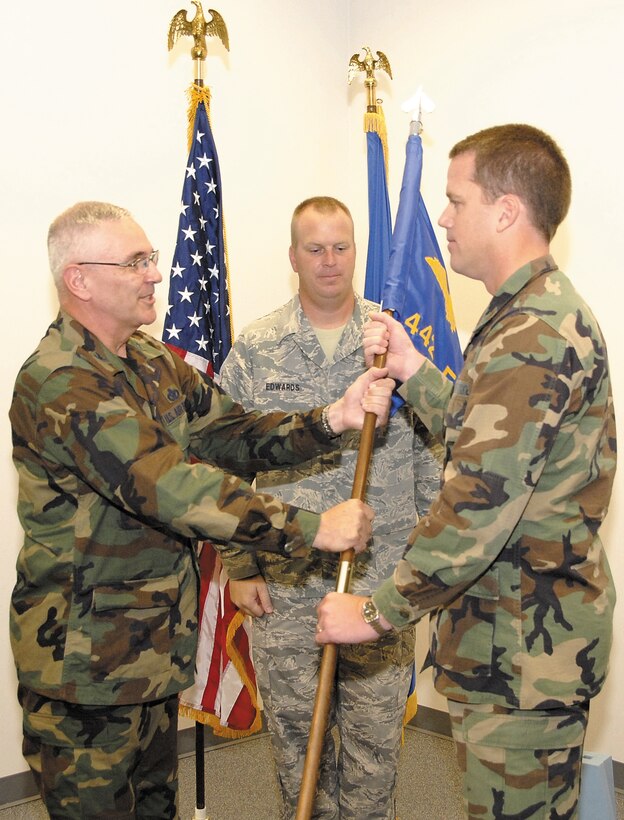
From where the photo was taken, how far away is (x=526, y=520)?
1678mm

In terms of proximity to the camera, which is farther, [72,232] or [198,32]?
[198,32]

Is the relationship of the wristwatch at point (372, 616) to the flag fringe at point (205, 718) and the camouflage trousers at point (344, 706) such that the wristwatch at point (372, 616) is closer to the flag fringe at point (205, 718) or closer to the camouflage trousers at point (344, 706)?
the camouflage trousers at point (344, 706)

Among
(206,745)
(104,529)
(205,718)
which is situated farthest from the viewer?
(206,745)

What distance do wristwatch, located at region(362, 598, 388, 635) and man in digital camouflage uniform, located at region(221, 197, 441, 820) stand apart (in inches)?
31.8

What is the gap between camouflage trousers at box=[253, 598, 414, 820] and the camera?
260 centimetres

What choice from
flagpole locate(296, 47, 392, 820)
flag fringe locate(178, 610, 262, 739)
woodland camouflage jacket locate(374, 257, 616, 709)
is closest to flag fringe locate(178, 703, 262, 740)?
flag fringe locate(178, 610, 262, 739)

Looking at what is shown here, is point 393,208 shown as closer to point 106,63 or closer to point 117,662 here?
point 106,63

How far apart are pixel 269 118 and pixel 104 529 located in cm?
237

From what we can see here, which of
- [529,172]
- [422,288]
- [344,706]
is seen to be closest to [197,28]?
[422,288]

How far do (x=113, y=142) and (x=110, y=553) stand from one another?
1.87 m

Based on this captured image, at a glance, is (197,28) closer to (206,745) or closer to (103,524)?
(103,524)

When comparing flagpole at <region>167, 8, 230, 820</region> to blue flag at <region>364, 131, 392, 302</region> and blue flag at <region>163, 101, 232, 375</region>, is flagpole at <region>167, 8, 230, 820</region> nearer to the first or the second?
blue flag at <region>163, 101, 232, 375</region>

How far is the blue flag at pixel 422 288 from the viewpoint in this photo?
2.59 meters

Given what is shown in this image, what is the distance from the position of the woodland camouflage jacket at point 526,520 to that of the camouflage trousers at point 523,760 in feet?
0.16
